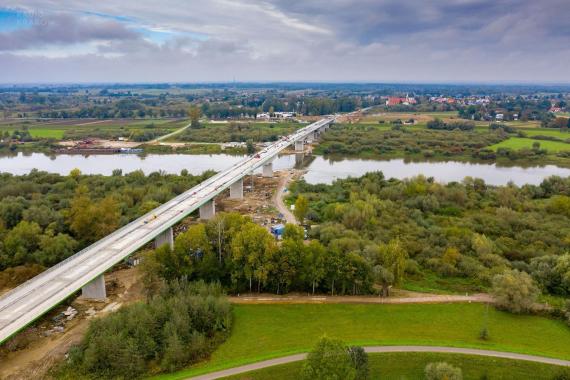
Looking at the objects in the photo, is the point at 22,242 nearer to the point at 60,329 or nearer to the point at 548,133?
the point at 60,329

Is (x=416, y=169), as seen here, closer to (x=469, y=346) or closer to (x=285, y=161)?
A: (x=285, y=161)

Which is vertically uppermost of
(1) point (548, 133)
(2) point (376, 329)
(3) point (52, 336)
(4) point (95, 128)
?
(4) point (95, 128)

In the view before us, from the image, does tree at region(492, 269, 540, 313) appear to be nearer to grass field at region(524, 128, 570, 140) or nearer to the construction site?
the construction site

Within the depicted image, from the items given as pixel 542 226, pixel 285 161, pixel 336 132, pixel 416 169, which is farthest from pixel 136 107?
pixel 542 226

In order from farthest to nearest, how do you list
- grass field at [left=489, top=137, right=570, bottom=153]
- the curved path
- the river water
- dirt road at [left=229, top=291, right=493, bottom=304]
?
grass field at [left=489, top=137, right=570, bottom=153]
the river water
dirt road at [left=229, top=291, right=493, bottom=304]
the curved path

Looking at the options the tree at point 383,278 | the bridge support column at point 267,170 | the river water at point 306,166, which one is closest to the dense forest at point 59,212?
the bridge support column at point 267,170

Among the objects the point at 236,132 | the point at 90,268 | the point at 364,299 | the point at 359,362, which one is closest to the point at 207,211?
the point at 90,268

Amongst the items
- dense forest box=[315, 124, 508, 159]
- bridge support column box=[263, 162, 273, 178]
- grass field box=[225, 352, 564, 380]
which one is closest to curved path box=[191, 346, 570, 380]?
grass field box=[225, 352, 564, 380]
